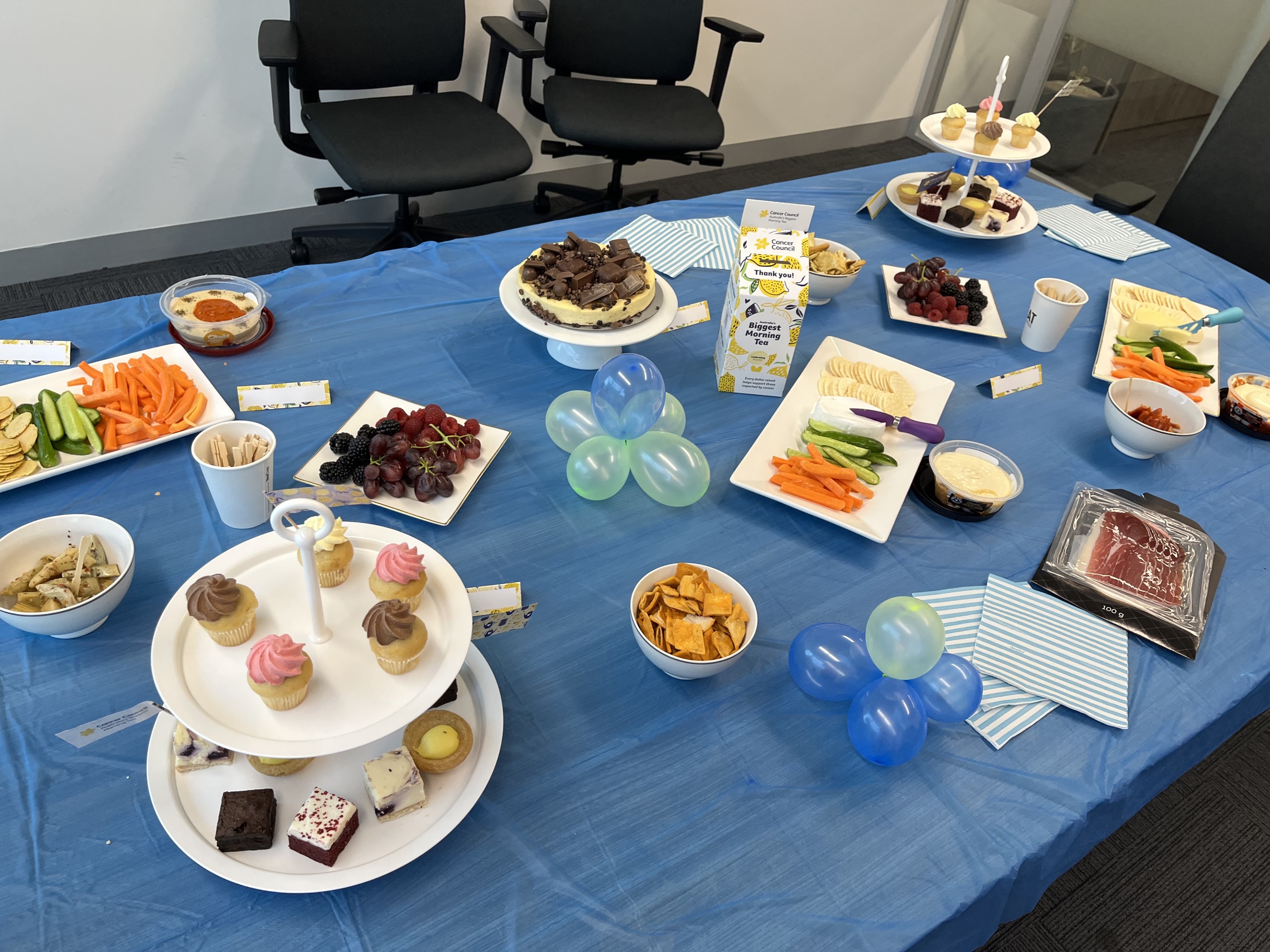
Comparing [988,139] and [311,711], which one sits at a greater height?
[988,139]

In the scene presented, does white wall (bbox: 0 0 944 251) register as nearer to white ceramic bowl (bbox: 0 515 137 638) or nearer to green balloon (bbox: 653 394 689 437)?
white ceramic bowl (bbox: 0 515 137 638)

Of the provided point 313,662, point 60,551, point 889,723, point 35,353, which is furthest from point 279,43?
point 889,723

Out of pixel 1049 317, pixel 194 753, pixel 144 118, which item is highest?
pixel 1049 317

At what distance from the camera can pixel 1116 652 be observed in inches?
47.8

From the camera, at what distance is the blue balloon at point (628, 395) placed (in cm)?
128

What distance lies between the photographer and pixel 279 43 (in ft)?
7.27

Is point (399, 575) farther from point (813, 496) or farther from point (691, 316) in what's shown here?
point (691, 316)

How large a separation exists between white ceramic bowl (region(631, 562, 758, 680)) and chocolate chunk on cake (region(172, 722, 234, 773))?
1.66 ft

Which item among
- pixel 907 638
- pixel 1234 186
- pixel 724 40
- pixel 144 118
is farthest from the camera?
pixel 724 40

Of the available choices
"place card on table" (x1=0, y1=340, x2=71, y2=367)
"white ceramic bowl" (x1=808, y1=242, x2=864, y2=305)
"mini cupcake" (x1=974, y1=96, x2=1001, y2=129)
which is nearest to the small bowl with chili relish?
"place card on table" (x1=0, y1=340, x2=71, y2=367)

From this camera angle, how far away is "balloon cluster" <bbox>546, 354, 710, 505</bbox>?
1283mm

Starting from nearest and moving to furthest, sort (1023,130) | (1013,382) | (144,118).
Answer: (1013,382) → (1023,130) → (144,118)

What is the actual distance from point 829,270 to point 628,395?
2.48 ft

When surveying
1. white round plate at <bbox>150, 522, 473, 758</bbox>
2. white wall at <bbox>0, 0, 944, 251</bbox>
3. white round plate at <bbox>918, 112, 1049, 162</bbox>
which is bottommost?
white wall at <bbox>0, 0, 944, 251</bbox>
